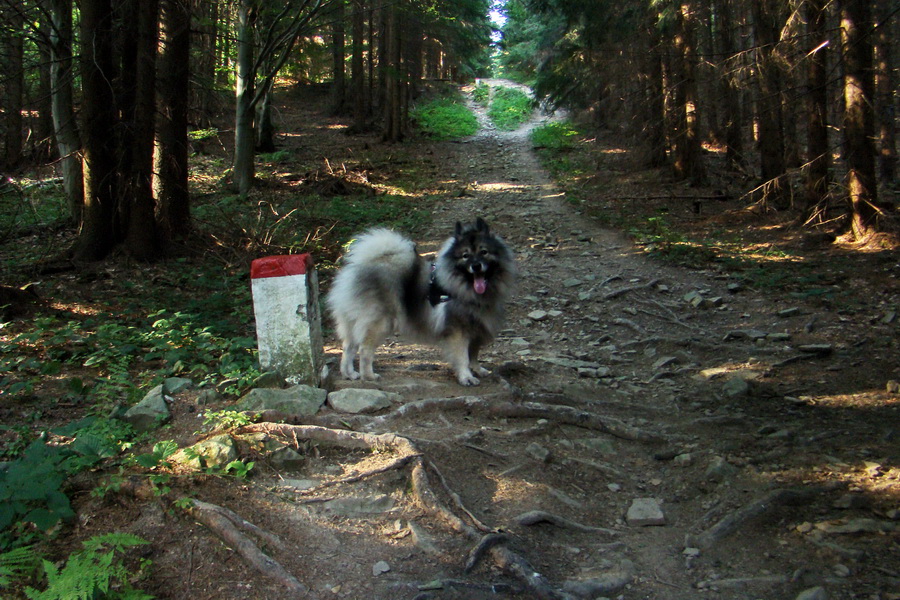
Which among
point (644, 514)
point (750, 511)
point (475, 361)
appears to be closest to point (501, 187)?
point (475, 361)

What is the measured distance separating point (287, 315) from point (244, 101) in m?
12.5

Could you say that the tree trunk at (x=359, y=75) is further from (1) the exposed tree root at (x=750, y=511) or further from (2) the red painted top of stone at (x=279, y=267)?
(1) the exposed tree root at (x=750, y=511)

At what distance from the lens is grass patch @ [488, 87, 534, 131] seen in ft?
116

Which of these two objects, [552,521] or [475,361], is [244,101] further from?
[552,521]

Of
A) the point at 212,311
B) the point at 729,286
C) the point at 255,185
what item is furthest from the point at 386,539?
the point at 255,185

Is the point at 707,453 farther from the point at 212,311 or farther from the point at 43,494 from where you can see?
the point at 212,311

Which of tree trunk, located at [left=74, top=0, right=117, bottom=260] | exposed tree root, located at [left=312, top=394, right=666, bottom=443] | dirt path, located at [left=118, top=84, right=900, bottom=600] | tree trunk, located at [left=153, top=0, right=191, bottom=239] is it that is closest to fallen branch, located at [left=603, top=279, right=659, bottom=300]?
dirt path, located at [left=118, top=84, right=900, bottom=600]

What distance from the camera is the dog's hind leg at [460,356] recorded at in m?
6.32

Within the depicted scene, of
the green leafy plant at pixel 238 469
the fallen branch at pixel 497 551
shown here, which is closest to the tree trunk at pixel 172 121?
the green leafy plant at pixel 238 469

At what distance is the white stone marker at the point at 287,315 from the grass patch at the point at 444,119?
83.2ft

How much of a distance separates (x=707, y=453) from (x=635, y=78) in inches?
689

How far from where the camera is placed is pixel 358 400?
512 cm

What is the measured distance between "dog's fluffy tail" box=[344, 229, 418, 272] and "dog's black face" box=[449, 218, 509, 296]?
0.50m

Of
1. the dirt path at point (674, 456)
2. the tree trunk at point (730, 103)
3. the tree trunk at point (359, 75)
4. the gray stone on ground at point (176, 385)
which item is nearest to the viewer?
the dirt path at point (674, 456)
